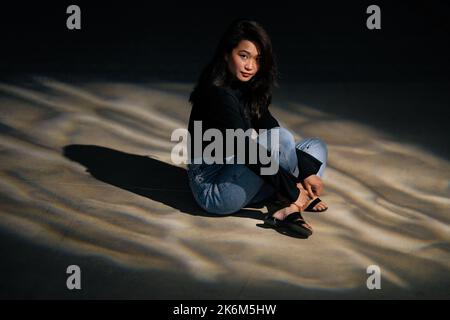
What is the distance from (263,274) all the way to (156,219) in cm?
53

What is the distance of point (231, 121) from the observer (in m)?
3.00

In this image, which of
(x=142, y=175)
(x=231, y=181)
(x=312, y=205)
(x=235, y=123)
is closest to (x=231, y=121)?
(x=235, y=123)

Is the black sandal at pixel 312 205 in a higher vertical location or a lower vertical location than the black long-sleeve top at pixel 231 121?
lower

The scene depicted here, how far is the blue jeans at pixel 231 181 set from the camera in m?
3.05

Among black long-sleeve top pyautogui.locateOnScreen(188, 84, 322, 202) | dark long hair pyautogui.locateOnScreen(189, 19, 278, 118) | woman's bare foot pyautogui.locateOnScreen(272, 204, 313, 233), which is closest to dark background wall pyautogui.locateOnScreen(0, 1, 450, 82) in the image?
dark long hair pyautogui.locateOnScreen(189, 19, 278, 118)

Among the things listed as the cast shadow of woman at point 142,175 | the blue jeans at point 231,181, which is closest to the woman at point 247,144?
the blue jeans at point 231,181

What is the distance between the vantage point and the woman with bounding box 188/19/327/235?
3020 mm

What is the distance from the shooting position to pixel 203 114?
307cm

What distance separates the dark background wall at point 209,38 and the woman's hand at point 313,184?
4.84 ft

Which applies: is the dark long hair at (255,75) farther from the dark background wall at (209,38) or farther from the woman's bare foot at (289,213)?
the dark background wall at (209,38)

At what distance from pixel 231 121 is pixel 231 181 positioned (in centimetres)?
21

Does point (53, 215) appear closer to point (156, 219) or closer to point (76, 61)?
point (156, 219)

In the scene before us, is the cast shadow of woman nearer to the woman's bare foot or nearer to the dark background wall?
the woman's bare foot

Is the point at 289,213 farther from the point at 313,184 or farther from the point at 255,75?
the point at 255,75
